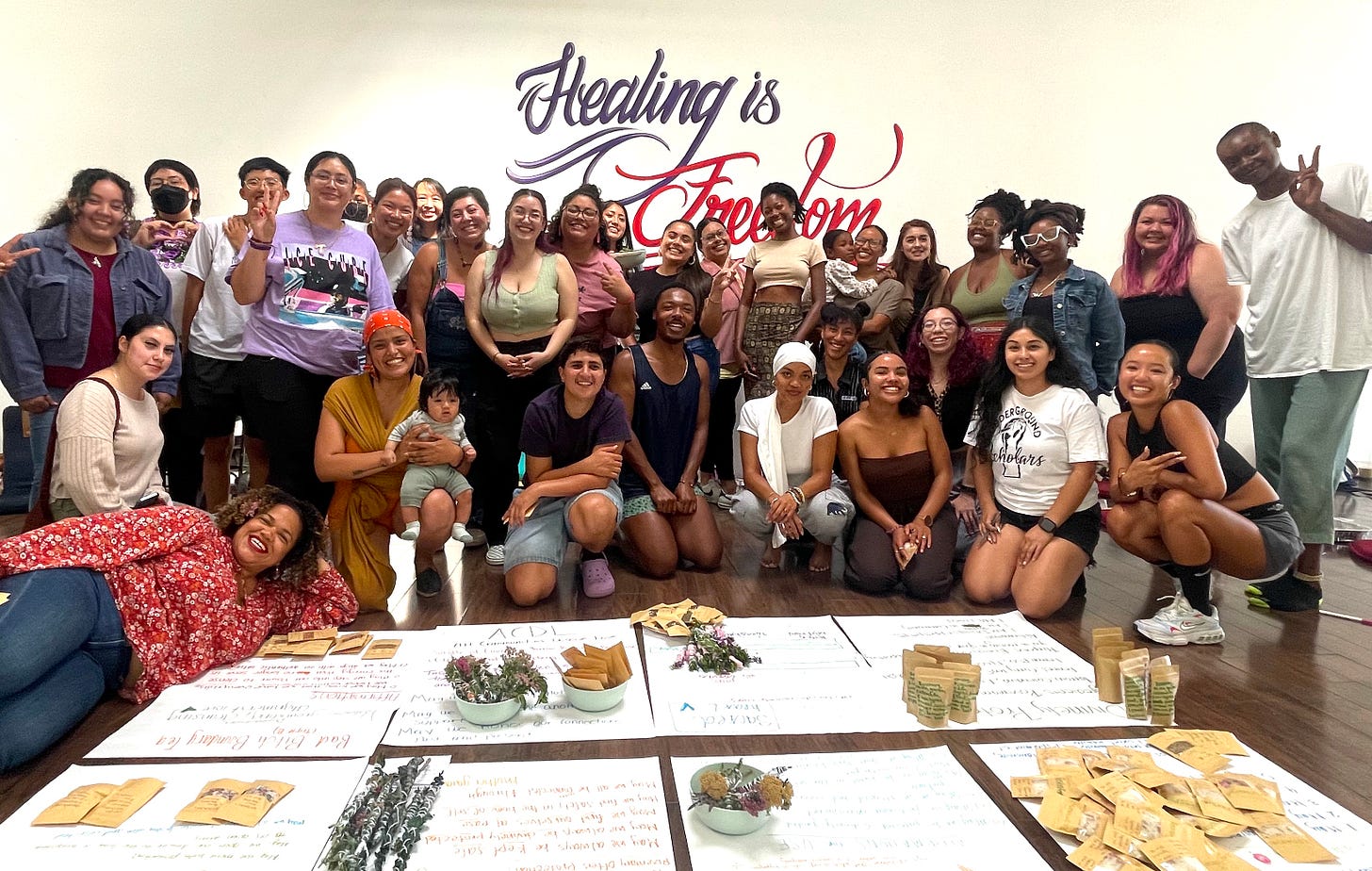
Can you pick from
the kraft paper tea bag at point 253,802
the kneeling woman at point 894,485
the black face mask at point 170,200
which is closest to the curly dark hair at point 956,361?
the kneeling woman at point 894,485

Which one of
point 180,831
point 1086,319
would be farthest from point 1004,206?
point 180,831

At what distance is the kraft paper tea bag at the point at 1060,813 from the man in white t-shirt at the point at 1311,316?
2.14m

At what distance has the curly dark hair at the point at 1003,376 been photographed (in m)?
2.96

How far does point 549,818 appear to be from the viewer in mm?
1545

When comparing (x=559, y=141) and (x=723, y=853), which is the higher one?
(x=559, y=141)

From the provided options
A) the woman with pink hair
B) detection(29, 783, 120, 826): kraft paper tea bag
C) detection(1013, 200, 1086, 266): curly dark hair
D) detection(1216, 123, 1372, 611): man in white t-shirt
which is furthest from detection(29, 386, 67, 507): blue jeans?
detection(1216, 123, 1372, 611): man in white t-shirt

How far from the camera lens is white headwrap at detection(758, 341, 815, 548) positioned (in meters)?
3.24

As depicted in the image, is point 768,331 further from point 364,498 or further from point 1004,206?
point 364,498

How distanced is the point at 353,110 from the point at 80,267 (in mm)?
3035

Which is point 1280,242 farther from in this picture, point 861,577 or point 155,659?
point 155,659

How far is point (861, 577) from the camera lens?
304cm

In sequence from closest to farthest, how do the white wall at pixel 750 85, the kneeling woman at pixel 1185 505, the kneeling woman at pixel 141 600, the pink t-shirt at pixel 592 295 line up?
the kneeling woman at pixel 141 600, the kneeling woman at pixel 1185 505, the pink t-shirt at pixel 592 295, the white wall at pixel 750 85

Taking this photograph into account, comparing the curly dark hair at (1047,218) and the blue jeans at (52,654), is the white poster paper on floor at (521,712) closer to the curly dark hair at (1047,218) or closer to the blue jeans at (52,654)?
the blue jeans at (52,654)

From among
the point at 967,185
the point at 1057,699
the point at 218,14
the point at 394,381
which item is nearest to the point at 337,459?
the point at 394,381
